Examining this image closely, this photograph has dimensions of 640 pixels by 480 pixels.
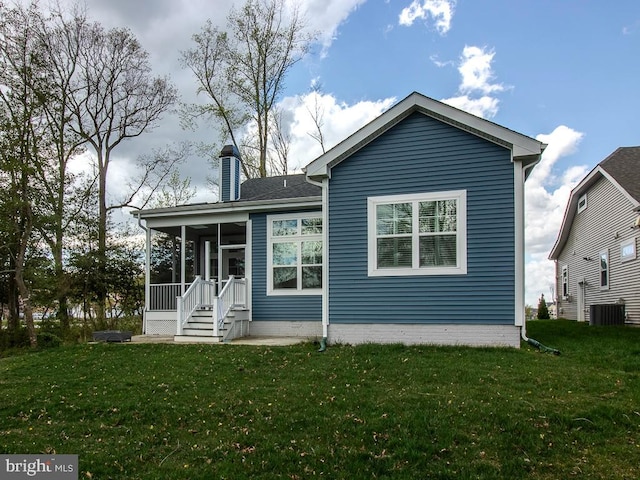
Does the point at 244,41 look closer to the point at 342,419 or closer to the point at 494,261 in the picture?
the point at 494,261

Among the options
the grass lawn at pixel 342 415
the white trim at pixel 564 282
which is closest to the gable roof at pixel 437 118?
the grass lawn at pixel 342 415

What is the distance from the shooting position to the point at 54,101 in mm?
16938

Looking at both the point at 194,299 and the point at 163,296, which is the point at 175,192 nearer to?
the point at 163,296

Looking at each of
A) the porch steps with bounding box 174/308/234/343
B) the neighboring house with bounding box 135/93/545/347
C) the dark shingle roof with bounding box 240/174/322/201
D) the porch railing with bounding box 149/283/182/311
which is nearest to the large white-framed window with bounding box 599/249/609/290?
the neighboring house with bounding box 135/93/545/347

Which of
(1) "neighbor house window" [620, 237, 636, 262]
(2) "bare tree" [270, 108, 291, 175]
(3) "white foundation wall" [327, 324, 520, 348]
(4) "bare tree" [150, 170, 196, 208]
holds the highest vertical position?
(2) "bare tree" [270, 108, 291, 175]

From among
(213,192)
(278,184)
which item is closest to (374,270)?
(278,184)

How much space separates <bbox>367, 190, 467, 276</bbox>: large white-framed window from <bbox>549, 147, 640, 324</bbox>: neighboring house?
546cm

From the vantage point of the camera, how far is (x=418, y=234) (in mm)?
8672

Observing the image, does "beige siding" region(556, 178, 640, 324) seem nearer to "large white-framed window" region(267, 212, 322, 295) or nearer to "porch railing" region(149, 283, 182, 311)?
"large white-framed window" region(267, 212, 322, 295)

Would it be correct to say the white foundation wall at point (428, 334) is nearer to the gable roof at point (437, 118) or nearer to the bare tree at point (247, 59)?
the gable roof at point (437, 118)

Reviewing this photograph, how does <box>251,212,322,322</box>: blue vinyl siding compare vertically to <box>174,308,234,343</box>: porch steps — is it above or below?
above

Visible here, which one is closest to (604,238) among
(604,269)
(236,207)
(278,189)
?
(604,269)

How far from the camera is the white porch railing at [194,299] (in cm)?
1059

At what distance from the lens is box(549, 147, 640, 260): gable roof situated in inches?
528
